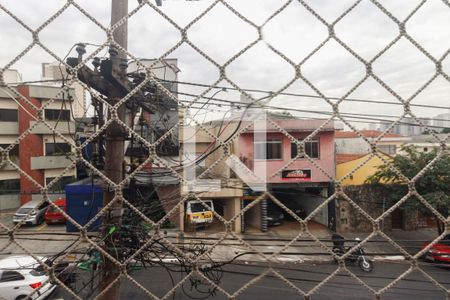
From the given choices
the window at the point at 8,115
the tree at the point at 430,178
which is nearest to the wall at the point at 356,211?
the tree at the point at 430,178

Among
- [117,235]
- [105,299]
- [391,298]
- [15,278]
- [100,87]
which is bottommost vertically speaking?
[391,298]

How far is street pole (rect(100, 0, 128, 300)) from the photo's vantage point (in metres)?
1.34

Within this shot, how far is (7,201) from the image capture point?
6.61 metres

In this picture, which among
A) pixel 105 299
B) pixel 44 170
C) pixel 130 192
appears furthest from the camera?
pixel 44 170

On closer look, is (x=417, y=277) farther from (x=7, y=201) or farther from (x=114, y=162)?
(x=7, y=201)

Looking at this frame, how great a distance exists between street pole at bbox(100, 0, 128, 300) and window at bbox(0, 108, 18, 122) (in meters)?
6.52

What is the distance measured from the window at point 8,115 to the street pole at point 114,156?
6.52 meters

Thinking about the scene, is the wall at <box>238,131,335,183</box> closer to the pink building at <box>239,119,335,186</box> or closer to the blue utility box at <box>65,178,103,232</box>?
the pink building at <box>239,119,335,186</box>

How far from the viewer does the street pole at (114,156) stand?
1.34 meters

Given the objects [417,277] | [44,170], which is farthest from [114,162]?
[44,170]

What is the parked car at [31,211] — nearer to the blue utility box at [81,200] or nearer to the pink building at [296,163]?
the blue utility box at [81,200]

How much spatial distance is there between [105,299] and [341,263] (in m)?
1.24

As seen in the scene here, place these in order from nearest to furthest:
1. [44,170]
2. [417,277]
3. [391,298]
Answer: [391,298]
[417,277]
[44,170]

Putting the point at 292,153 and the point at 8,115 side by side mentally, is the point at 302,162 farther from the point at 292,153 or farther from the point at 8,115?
the point at 8,115
